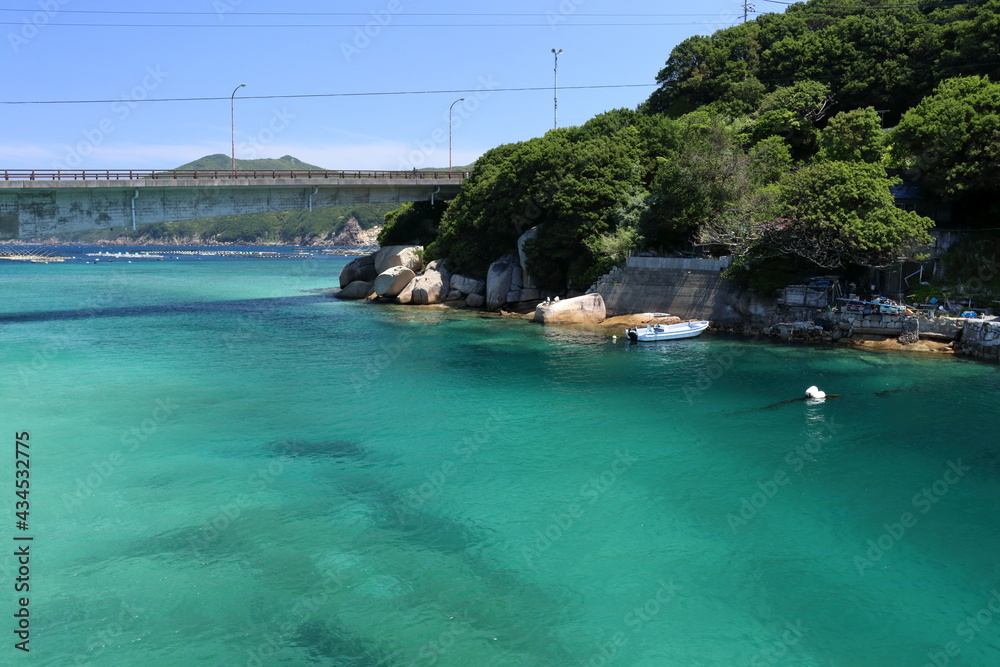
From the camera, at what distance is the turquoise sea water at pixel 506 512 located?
49.9ft

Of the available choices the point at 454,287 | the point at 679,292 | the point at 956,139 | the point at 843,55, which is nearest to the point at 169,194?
the point at 454,287

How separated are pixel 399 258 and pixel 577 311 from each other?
27.7 m

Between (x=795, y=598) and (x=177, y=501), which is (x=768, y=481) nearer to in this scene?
(x=795, y=598)

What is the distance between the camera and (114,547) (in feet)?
61.3

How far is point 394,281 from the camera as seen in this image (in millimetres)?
75000

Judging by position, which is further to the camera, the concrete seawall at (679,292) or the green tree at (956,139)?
the concrete seawall at (679,292)

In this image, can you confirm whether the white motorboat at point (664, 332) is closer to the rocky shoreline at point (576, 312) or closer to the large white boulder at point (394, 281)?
the rocky shoreline at point (576, 312)

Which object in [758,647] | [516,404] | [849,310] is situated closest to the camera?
[758,647]

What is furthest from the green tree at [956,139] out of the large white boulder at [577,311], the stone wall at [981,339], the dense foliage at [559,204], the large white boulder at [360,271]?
the large white boulder at [360,271]

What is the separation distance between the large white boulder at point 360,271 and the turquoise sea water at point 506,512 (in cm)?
4305

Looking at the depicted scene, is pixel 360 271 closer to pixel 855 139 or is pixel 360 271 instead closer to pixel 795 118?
pixel 795 118

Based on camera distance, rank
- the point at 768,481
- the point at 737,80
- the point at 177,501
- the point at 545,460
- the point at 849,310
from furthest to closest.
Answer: the point at 737,80 < the point at 849,310 < the point at 545,460 < the point at 768,481 < the point at 177,501

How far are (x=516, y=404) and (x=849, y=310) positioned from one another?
86.8 feet

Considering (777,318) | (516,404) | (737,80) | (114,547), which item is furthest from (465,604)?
(737,80)
